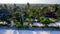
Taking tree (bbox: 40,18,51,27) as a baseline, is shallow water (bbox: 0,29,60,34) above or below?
below

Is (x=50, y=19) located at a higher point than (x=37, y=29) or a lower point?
higher

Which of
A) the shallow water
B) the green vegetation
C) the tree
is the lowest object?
the shallow water

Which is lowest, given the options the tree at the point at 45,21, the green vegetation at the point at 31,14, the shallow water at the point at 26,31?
the shallow water at the point at 26,31

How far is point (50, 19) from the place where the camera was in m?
1.55

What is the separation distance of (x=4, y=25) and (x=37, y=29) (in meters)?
0.44

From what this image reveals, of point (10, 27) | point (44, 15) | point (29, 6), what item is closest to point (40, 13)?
point (44, 15)

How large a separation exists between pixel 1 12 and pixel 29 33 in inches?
18.2

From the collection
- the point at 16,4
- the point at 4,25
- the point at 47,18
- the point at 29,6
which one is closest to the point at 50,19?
the point at 47,18

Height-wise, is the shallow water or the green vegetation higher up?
the green vegetation

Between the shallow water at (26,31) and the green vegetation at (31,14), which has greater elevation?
the green vegetation at (31,14)


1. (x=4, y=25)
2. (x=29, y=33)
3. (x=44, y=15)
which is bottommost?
(x=29, y=33)

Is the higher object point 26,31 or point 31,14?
point 31,14

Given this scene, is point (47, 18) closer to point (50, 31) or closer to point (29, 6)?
point (50, 31)

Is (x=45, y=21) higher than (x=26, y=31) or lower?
higher
